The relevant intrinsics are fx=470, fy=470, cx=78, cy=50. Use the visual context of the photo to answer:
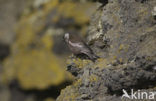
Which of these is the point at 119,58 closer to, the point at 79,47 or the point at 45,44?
the point at 79,47

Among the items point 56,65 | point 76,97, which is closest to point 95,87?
point 76,97

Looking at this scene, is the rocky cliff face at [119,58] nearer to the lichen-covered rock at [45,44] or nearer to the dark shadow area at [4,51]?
the lichen-covered rock at [45,44]

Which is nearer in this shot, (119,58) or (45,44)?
(119,58)

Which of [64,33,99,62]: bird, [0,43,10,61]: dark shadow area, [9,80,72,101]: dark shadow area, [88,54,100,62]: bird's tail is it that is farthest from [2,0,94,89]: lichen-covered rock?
[88,54,100,62]: bird's tail

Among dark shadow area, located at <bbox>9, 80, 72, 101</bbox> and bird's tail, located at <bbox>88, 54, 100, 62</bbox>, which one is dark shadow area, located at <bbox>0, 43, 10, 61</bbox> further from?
bird's tail, located at <bbox>88, 54, 100, 62</bbox>

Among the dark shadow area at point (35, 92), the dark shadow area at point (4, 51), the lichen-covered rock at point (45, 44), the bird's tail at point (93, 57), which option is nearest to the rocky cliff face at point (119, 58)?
the bird's tail at point (93, 57)

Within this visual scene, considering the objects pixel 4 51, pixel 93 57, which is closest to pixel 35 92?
pixel 4 51

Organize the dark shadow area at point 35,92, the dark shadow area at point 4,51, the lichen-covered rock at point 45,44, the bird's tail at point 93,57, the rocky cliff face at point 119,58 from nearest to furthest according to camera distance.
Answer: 1. the rocky cliff face at point 119,58
2. the bird's tail at point 93,57
3. the dark shadow area at point 35,92
4. the lichen-covered rock at point 45,44
5. the dark shadow area at point 4,51

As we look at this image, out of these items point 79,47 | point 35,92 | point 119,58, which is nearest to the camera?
point 119,58
